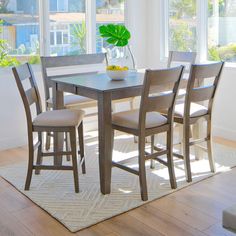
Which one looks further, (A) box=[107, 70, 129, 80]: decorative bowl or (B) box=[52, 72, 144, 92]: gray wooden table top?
(A) box=[107, 70, 129, 80]: decorative bowl

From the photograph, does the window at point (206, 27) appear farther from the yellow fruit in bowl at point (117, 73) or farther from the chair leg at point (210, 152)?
the yellow fruit in bowl at point (117, 73)

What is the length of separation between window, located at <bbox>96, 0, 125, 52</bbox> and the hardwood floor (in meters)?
2.45

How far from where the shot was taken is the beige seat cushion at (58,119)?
3075mm

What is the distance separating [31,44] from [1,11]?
0.47m

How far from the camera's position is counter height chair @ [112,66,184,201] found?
2846 mm

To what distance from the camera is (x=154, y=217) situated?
2.72 metres

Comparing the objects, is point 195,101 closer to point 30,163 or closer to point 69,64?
point 30,163

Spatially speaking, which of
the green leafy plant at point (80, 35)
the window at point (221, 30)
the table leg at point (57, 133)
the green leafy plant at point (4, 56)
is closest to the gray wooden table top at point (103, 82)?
the table leg at point (57, 133)

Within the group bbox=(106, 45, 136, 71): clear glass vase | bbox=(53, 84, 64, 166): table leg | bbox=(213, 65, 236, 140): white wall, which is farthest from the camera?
bbox=(106, 45, 136, 71): clear glass vase

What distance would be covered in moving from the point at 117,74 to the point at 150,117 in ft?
1.77

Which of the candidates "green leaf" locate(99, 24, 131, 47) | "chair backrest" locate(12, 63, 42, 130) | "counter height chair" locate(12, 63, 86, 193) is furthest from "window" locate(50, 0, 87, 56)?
"counter height chair" locate(12, 63, 86, 193)

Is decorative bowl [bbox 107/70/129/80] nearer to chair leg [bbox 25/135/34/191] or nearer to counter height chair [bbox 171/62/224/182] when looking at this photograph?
counter height chair [bbox 171/62/224/182]

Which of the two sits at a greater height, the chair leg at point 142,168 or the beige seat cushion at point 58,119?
the beige seat cushion at point 58,119

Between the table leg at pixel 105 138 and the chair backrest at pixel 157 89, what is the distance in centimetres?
26
